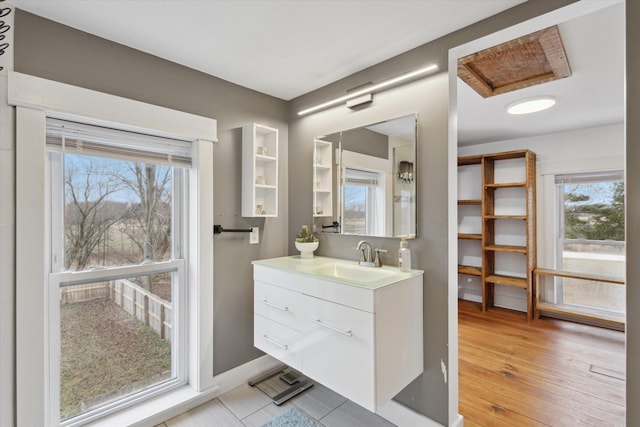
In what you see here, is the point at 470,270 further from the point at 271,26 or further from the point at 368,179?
the point at 271,26

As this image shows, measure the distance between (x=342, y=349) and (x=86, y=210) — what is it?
175cm

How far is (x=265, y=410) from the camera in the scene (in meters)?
2.13

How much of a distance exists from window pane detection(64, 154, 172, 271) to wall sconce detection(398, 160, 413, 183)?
64.6 inches

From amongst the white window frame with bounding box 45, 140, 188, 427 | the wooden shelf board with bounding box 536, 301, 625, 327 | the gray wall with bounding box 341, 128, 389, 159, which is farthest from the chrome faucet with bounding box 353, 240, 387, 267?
the wooden shelf board with bounding box 536, 301, 625, 327

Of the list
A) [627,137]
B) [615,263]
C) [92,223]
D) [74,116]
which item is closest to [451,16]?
[627,137]

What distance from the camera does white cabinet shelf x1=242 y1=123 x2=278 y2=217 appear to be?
93.7 inches

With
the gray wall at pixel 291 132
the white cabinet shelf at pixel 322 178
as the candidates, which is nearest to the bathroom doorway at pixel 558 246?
the gray wall at pixel 291 132

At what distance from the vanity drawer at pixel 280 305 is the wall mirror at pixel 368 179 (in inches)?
25.4

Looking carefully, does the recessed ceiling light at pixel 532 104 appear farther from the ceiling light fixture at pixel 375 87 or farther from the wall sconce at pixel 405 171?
the wall sconce at pixel 405 171

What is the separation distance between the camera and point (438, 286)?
72.6 inches

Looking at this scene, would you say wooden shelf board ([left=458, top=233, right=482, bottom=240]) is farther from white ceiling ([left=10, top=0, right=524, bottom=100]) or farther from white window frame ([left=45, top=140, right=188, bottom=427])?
white window frame ([left=45, top=140, right=188, bottom=427])

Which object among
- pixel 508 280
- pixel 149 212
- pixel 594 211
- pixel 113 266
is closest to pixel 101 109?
pixel 149 212

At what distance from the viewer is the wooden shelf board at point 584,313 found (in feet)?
11.6

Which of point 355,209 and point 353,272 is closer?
point 353,272
